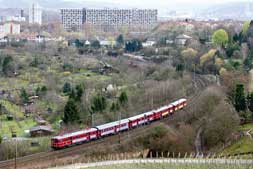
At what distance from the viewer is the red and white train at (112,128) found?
12275 mm

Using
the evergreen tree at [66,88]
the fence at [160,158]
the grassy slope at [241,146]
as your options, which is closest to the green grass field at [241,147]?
the grassy slope at [241,146]

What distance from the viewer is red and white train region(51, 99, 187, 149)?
12.3 metres

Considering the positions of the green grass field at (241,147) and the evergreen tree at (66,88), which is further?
the evergreen tree at (66,88)

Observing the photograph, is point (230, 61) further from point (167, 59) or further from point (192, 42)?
point (192, 42)

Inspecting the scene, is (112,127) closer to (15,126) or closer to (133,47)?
(15,126)

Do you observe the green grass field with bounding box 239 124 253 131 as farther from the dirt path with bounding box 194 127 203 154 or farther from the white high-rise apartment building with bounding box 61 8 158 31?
the white high-rise apartment building with bounding box 61 8 158 31

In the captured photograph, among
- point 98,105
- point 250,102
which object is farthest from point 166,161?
point 250,102

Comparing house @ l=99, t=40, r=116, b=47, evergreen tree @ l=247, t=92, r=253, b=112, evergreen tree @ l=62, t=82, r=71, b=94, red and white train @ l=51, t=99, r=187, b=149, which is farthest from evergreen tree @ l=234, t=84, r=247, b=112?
house @ l=99, t=40, r=116, b=47

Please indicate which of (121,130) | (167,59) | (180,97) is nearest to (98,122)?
(121,130)

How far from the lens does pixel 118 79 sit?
22.0 m

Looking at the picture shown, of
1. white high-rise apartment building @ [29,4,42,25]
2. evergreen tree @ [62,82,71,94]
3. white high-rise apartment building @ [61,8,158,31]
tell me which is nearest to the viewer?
evergreen tree @ [62,82,71,94]

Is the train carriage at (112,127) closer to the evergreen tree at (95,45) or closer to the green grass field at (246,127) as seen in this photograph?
the green grass field at (246,127)

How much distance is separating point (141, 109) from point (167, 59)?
32.7 feet

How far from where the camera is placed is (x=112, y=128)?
1368 cm
